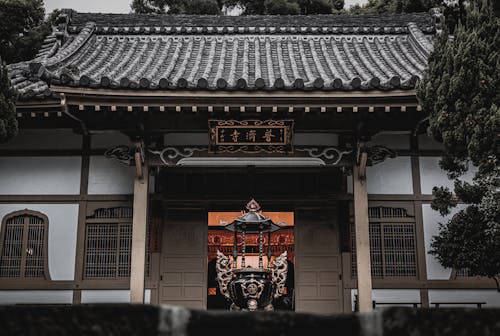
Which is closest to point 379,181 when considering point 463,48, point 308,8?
point 463,48

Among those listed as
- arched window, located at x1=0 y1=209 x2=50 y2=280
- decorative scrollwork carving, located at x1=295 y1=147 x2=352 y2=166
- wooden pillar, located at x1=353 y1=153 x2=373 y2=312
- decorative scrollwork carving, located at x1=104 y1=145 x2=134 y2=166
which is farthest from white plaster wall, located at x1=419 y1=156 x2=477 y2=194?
arched window, located at x1=0 y1=209 x2=50 y2=280

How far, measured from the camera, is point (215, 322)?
211 cm

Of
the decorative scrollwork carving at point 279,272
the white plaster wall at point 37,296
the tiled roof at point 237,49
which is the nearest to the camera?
the decorative scrollwork carving at point 279,272

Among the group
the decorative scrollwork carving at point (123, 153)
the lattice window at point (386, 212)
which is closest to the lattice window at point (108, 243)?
the decorative scrollwork carving at point (123, 153)

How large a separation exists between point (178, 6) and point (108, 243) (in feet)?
55.1

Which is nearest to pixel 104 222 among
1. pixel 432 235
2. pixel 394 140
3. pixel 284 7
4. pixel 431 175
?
pixel 394 140

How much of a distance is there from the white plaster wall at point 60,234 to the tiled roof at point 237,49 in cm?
200

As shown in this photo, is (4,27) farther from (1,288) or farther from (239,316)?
(239,316)

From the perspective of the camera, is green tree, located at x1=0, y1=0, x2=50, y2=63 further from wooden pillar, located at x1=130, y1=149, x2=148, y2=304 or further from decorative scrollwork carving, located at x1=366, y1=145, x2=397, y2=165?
decorative scrollwork carving, located at x1=366, y1=145, x2=397, y2=165

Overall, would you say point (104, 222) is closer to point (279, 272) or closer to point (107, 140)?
point (107, 140)

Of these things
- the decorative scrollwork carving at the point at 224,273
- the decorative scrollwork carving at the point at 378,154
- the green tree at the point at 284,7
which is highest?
the green tree at the point at 284,7

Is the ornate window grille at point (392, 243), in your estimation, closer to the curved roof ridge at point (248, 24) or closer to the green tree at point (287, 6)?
the curved roof ridge at point (248, 24)

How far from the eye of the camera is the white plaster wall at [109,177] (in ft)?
33.2

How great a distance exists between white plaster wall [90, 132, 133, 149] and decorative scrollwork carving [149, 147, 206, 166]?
91 cm
